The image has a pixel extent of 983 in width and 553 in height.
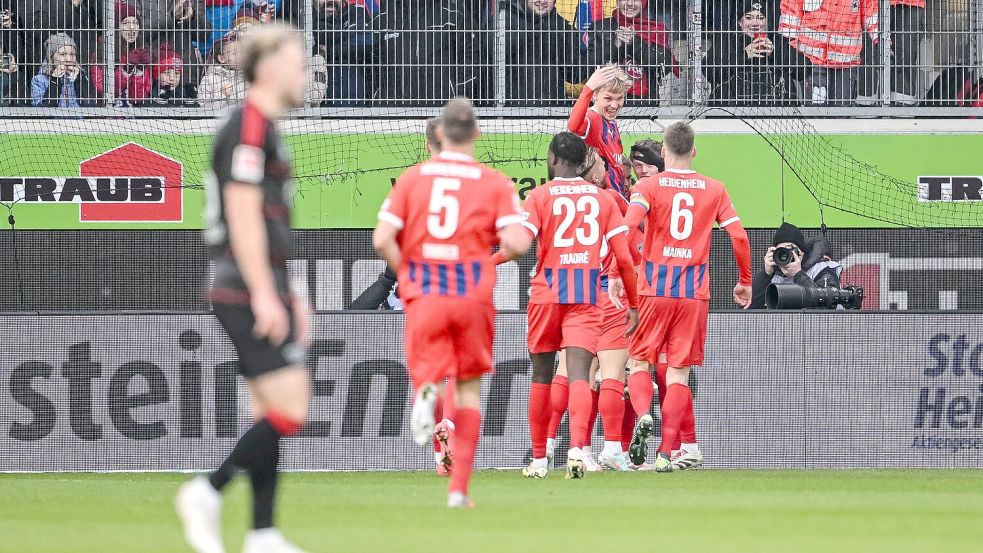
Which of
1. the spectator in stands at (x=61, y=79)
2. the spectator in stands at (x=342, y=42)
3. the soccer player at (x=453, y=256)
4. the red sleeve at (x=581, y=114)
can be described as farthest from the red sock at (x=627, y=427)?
the spectator in stands at (x=61, y=79)

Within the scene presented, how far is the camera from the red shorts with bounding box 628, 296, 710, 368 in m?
10.2

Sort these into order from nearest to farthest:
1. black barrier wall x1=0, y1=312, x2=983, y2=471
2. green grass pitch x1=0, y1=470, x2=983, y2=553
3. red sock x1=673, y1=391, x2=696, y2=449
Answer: green grass pitch x1=0, y1=470, x2=983, y2=553 → red sock x1=673, y1=391, x2=696, y2=449 → black barrier wall x1=0, y1=312, x2=983, y2=471

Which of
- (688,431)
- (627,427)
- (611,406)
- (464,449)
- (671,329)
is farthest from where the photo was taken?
(627,427)

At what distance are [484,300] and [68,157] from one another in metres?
8.41

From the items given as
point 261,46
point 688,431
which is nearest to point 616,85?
point 688,431

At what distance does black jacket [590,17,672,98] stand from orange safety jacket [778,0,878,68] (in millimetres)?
1232

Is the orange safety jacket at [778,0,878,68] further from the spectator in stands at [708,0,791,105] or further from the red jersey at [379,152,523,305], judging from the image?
the red jersey at [379,152,523,305]

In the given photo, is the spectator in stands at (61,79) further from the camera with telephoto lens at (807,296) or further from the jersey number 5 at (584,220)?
the camera with telephoto lens at (807,296)

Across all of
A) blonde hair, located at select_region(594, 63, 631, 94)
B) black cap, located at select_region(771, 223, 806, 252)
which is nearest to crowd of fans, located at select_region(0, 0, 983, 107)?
black cap, located at select_region(771, 223, 806, 252)

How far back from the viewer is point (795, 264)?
12.8m

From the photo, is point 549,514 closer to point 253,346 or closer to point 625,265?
point 253,346

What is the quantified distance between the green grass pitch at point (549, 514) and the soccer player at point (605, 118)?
2.37 meters

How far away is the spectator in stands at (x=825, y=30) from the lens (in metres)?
14.7

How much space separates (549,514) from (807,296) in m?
5.73
